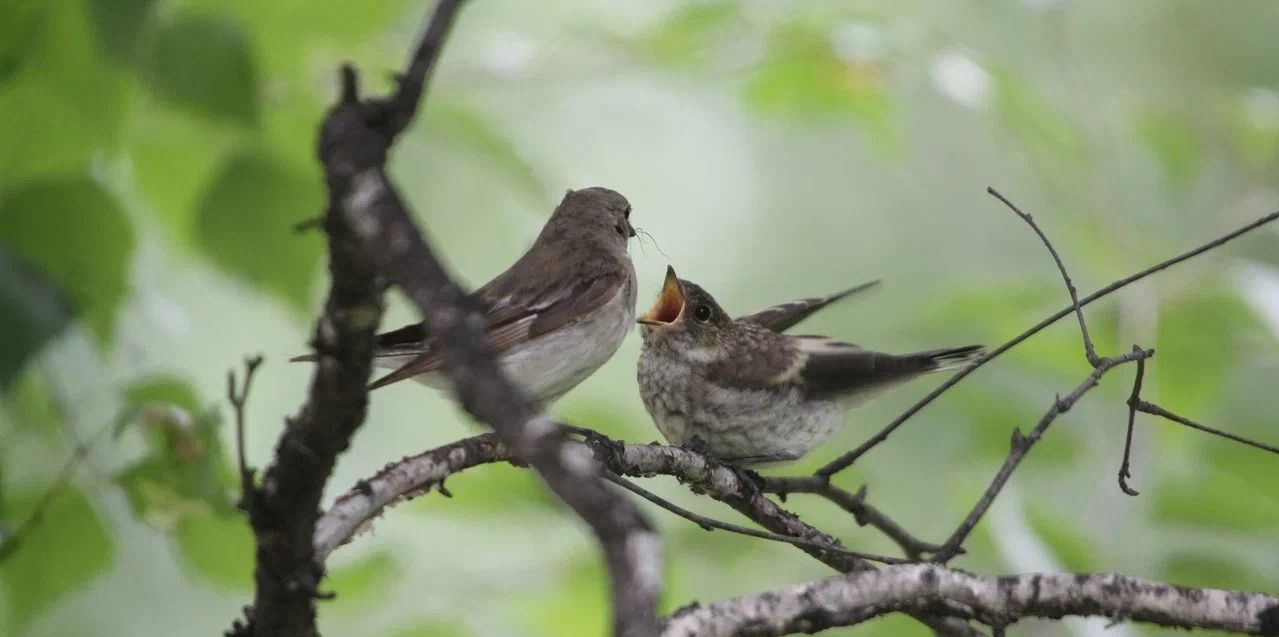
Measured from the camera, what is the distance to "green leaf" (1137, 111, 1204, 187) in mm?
4840

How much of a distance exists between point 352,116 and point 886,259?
343 inches

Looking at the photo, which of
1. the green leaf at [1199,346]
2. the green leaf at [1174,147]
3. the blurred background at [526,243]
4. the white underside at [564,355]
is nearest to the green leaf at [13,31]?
the blurred background at [526,243]

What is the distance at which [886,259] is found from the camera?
9727 mm

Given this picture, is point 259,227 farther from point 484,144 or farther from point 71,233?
point 484,144

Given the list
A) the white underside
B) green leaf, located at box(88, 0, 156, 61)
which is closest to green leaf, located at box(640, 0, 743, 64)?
the white underside

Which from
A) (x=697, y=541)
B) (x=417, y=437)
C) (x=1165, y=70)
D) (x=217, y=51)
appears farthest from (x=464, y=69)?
(x=1165, y=70)

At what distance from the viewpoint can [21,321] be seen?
2.42 m

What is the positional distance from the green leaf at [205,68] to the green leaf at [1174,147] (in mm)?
3579

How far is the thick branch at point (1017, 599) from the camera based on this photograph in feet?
5.57

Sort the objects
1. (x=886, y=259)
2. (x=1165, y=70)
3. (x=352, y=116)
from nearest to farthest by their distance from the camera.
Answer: (x=352, y=116), (x=1165, y=70), (x=886, y=259)

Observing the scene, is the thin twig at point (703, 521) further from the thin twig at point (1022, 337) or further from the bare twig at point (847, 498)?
the bare twig at point (847, 498)

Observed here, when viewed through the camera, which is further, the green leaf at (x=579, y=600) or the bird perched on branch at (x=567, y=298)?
the green leaf at (x=579, y=600)

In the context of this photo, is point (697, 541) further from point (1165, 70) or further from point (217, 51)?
point (1165, 70)

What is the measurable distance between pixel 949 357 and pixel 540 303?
1.10 meters
